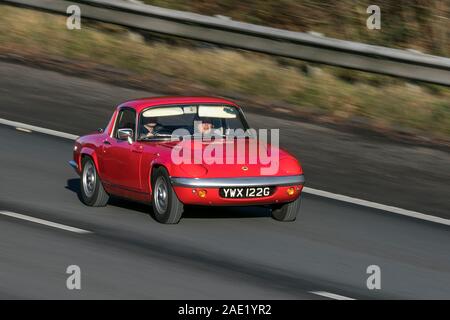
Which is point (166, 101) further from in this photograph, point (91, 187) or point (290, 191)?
point (290, 191)

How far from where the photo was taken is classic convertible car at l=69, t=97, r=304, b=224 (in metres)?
12.7

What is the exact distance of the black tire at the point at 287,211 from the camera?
13500mm

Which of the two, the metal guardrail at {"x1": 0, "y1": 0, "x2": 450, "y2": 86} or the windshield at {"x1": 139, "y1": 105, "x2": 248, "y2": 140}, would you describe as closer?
the windshield at {"x1": 139, "y1": 105, "x2": 248, "y2": 140}

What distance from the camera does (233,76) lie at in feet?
67.1

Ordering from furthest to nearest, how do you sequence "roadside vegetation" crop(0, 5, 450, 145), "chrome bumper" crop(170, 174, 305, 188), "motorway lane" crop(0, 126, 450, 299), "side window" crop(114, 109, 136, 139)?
Result: 1. "roadside vegetation" crop(0, 5, 450, 145)
2. "side window" crop(114, 109, 136, 139)
3. "chrome bumper" crop(170, 174, 305, 188)
4. "motorway lane" crop(0, 126, 450, 299)

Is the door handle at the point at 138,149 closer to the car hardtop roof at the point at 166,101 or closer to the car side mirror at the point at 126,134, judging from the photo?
the car side mirror at the point at 126,134

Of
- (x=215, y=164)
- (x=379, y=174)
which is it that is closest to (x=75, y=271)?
(x=215, y=164)

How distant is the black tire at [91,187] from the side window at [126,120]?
52cm

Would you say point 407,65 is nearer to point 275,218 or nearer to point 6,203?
point 275,218

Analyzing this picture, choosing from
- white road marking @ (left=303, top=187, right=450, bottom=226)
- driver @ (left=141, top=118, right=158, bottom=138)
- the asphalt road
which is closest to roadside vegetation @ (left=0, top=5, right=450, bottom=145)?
the asphalt road

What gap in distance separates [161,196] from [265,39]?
7.54m

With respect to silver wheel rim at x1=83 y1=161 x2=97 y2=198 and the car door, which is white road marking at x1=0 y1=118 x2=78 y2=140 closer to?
silver wheel rim at x1=83 y1=161 x2=97 y2=198

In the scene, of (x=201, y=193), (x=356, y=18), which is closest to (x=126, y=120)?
(x=201, y=193)
